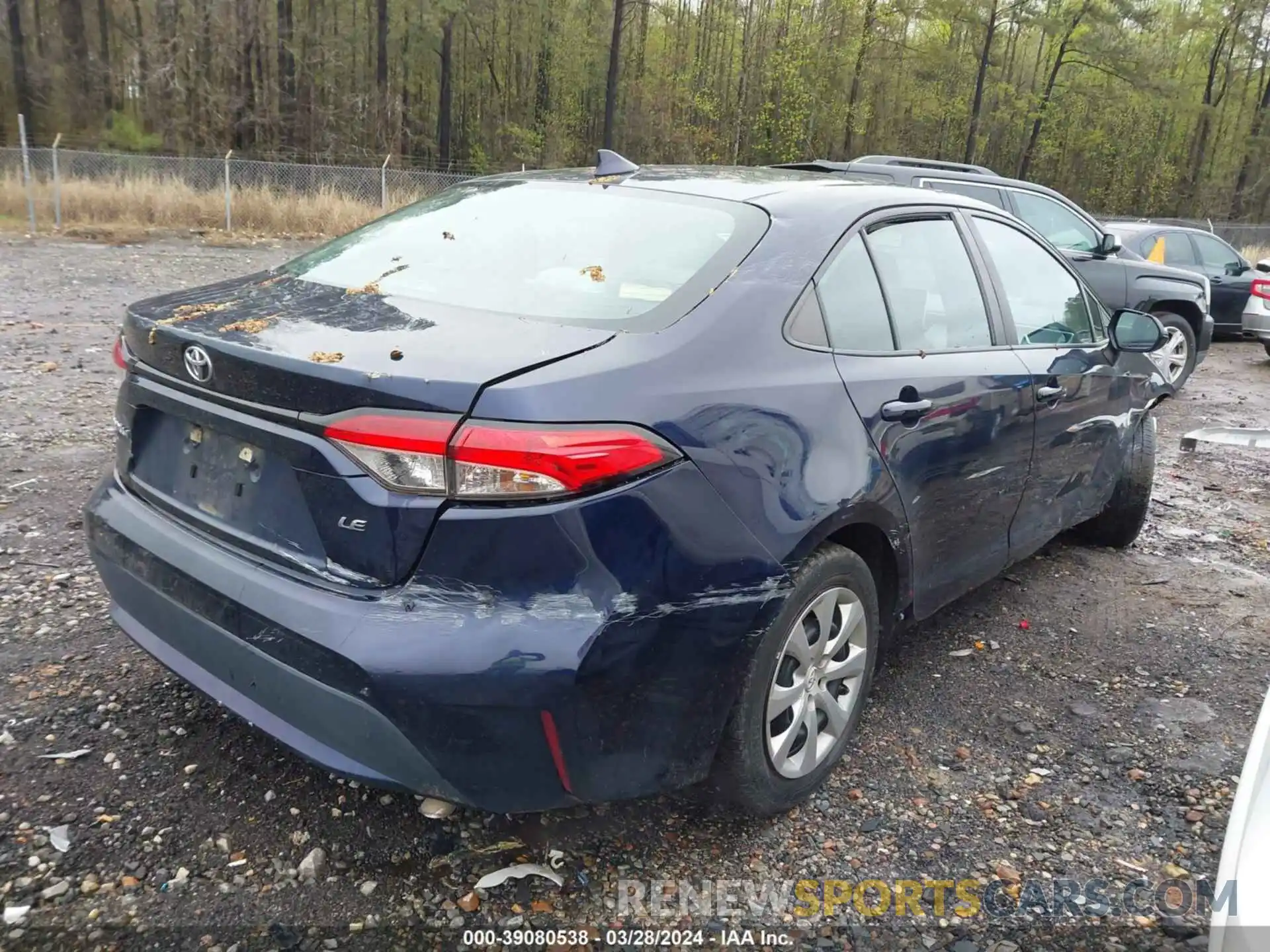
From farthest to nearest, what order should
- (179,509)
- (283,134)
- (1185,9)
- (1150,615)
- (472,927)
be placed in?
(1185,9) → (283,134) → (1150,615) → (179,509) → (472,927)

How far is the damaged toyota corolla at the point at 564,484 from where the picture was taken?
6.09 ft

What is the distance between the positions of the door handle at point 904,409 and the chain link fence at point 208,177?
14.9 metres

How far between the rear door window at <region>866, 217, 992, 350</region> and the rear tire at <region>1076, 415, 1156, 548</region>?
5.38ft

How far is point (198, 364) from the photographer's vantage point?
2166mm

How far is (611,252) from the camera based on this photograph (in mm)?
2582

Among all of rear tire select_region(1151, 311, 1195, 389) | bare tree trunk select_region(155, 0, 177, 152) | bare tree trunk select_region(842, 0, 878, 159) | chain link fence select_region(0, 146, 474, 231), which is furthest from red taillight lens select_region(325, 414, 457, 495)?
bare tree trunk select_region(842, 0, 878, 159)

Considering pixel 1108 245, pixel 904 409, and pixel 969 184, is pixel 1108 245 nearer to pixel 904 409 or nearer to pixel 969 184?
pixel 969 184

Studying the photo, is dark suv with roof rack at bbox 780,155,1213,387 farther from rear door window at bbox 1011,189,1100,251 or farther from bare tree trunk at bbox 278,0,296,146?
bare tree trunk at bbox 278,0,296,146

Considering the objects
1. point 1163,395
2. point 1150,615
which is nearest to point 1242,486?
point 1163,395

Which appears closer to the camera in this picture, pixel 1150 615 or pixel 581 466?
pixel 581 466

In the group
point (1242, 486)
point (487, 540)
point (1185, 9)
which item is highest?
point (1185, 9)

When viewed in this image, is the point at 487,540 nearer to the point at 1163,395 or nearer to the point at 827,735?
the point at 827,735

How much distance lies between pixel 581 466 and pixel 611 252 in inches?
37.2

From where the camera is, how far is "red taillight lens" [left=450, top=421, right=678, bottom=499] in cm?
182
